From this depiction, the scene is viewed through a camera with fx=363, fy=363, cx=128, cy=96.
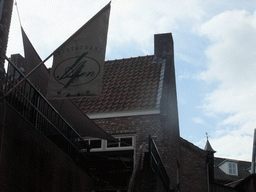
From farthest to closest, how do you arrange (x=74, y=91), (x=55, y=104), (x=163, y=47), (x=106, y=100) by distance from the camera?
(x=163, y=47)
(x=106, y=100)
(x=55, y=104)
(x=74, y=91)

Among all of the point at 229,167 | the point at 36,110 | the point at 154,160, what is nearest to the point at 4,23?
the point at 36,110

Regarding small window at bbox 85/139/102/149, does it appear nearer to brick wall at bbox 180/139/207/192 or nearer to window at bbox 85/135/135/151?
window at bbox 85/135/135/151

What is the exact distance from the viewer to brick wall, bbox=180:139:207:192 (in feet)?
69.7

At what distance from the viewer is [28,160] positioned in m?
7.08

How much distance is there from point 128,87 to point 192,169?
9.03 m

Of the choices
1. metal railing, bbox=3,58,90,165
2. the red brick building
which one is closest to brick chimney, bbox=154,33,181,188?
the red brick building

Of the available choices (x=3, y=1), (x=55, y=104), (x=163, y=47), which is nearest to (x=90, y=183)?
(x=55, y=104)

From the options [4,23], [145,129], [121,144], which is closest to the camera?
[4,23]

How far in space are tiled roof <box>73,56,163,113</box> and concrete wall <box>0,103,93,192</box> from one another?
5.27m

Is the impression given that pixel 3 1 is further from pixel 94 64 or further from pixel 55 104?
pixel 55 104

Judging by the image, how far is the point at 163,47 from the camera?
16.9 metres

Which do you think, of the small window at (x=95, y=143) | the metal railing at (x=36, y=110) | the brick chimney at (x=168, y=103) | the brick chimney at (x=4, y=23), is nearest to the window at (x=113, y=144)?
the small window at (x=95, y=143)

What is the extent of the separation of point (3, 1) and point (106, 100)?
7831 mm

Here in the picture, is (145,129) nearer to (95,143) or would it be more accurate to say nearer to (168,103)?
(168,103)
